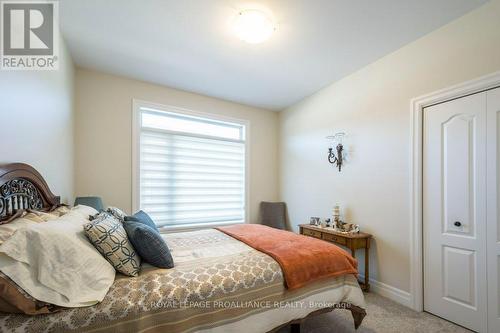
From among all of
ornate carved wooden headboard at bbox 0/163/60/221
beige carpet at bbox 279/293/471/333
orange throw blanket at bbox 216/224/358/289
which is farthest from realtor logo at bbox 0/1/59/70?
beige carpet at bbox 279/293/471/333

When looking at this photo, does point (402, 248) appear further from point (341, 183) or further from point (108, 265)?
point (108, 265)

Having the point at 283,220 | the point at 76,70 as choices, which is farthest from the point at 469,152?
the point at 76,70

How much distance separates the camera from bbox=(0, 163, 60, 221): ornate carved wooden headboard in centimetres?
129

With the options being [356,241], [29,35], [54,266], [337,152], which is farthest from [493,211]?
[29,35]

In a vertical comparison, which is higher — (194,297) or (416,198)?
(416,198)

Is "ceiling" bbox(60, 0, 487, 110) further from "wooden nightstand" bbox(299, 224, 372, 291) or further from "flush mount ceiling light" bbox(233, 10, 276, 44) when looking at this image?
"wooden nightstand" bbox(299, 224, 372, 291)

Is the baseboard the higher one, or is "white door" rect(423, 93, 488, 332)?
"white door" rect(423, 93, 488, 332)

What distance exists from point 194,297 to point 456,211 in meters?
2.38

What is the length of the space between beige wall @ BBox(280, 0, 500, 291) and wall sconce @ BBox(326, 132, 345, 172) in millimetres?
98

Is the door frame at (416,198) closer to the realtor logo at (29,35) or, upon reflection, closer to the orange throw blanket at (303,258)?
the orange throw blanket at (303,258)

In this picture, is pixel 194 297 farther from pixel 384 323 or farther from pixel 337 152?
pixel 337 152

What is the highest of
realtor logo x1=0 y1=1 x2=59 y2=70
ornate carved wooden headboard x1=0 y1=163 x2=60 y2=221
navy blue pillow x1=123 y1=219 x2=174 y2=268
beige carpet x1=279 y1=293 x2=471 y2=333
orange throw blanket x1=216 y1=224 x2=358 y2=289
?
realtor logo x1=0 y1=1 x2=59 y2=70

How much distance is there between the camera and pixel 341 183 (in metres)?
3.17

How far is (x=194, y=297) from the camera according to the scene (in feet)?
4.40
